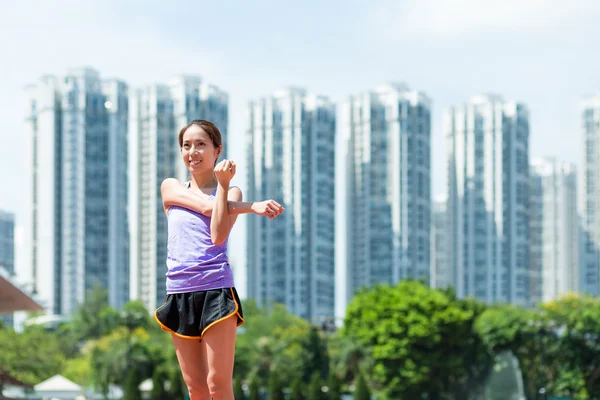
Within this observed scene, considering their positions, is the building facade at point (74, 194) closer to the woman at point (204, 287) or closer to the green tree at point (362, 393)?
the green tree at point (362, 393)

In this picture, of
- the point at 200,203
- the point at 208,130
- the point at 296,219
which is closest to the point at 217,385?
the point at 200,203

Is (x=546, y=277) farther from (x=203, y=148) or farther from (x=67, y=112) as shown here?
(x=203, y=148)

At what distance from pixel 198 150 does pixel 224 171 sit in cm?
37

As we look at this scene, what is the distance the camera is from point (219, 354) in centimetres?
489

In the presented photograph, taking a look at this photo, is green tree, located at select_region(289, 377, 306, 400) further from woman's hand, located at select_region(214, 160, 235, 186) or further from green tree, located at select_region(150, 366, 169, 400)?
woman's hand, located at select_region(214, 160, 235, 186)

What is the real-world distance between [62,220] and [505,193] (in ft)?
134

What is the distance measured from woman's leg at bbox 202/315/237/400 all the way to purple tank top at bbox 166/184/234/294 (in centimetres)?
19

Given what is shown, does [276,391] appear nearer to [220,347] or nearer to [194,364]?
[194,364]

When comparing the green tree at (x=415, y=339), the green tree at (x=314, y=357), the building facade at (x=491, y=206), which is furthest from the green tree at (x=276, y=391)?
the building facade at (x=491, y=206)

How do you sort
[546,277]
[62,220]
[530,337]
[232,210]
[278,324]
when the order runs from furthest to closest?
[546,277], [62,220], [278,324], [530,337], [232,210]

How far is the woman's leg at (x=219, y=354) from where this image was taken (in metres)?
4.90

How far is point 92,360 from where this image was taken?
174ft

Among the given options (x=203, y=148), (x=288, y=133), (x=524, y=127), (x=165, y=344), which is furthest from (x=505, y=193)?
(x=203, y=148)

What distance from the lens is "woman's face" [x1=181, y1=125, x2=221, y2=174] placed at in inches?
205
